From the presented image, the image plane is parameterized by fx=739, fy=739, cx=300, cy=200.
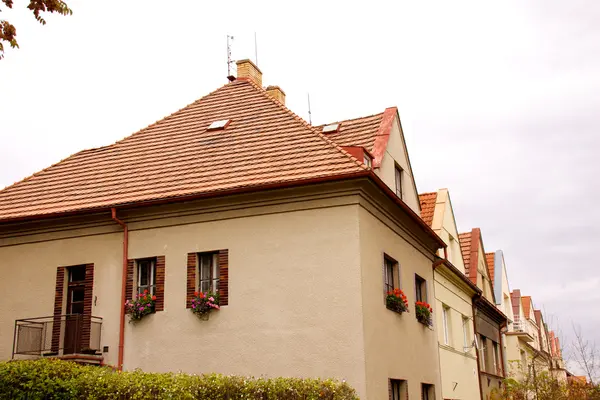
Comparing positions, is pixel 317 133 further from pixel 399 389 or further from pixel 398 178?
pixel 399 389

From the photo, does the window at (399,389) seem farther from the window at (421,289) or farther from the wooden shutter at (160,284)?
the wooden shutter at (160,284)

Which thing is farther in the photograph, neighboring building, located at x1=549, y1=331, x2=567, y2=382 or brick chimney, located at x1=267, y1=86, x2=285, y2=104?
neighboring building, located at x1=549, y1=331, x2=567, y2=382

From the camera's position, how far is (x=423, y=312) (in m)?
20.4

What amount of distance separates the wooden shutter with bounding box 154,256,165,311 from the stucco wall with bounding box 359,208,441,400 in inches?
193

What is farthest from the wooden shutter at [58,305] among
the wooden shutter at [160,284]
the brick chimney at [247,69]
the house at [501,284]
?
the house at [501,284]

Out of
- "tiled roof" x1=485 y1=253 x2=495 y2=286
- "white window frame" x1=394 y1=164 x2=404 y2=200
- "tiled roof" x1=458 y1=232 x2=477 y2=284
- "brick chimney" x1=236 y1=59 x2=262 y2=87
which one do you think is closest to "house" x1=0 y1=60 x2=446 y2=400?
"white window frame" x1=394 y1=164 x2=404 y2=200

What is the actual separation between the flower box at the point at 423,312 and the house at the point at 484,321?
831cm

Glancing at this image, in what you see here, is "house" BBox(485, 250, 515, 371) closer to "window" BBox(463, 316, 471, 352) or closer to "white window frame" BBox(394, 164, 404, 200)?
"window" BBox(463, 316, 471, 352)

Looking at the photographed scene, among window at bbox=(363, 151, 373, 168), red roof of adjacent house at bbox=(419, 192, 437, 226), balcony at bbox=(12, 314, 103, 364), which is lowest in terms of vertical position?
balcony at bbox=(12, 314, 103, 364)

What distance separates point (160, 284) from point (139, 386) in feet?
13.0

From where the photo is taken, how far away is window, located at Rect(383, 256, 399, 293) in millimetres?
18453

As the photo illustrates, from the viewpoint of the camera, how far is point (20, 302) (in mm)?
19016

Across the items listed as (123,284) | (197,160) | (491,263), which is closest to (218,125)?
(197,160)

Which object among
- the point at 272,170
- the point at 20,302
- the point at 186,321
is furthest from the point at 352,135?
the point at 20,302
